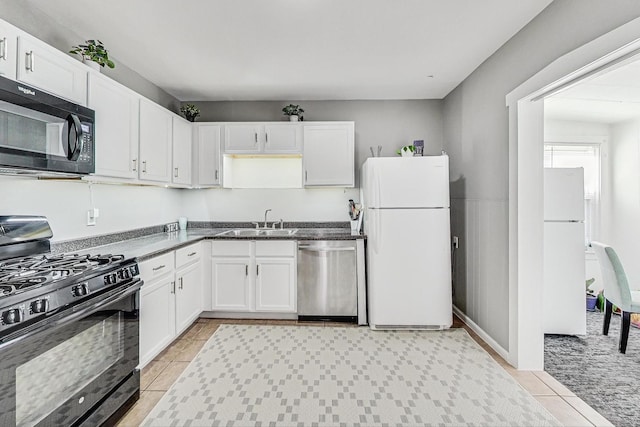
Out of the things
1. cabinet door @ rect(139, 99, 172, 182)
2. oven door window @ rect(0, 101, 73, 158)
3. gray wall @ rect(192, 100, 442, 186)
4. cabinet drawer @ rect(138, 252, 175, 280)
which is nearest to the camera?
oven door window @ rect(0, 101, 73, 158)

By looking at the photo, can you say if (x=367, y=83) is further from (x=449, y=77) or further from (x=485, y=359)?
(x=485, y=359)

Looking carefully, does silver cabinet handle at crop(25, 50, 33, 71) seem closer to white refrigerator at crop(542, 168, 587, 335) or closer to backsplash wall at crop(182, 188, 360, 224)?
backsplash wall at crop(182, 188, 360, 224)

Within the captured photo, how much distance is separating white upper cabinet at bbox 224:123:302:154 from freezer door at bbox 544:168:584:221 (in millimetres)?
2518

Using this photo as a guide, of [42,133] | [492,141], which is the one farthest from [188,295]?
[492,141]

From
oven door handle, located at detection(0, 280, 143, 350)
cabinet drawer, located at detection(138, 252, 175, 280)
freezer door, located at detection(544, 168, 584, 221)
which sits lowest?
oven door handle, located at detection(0, 280, 143, 350)

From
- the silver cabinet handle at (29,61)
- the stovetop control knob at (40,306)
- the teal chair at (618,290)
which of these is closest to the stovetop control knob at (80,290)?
the stovetop control knob at (40,306)

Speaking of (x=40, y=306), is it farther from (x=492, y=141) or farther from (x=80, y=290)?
(x=492, y=141)

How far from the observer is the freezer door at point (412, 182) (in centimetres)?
309

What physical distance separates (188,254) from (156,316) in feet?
2.19

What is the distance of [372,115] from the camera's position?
405 cm

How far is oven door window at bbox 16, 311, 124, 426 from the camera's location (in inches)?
52.9

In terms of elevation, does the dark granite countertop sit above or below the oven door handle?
above

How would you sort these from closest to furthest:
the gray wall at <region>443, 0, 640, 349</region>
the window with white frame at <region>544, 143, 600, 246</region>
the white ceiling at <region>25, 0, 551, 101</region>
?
the gray wall at <region>443, 0, 640, 349</region>, the white ceiling at <region>25, 0, 551, 101</region>, the window with white frame at <region>544, 143, 600, 246</region>

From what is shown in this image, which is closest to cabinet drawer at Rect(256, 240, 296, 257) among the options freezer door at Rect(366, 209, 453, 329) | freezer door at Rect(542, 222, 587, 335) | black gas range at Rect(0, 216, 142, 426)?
freezer door at Rect(366, 209, 453, 329)
